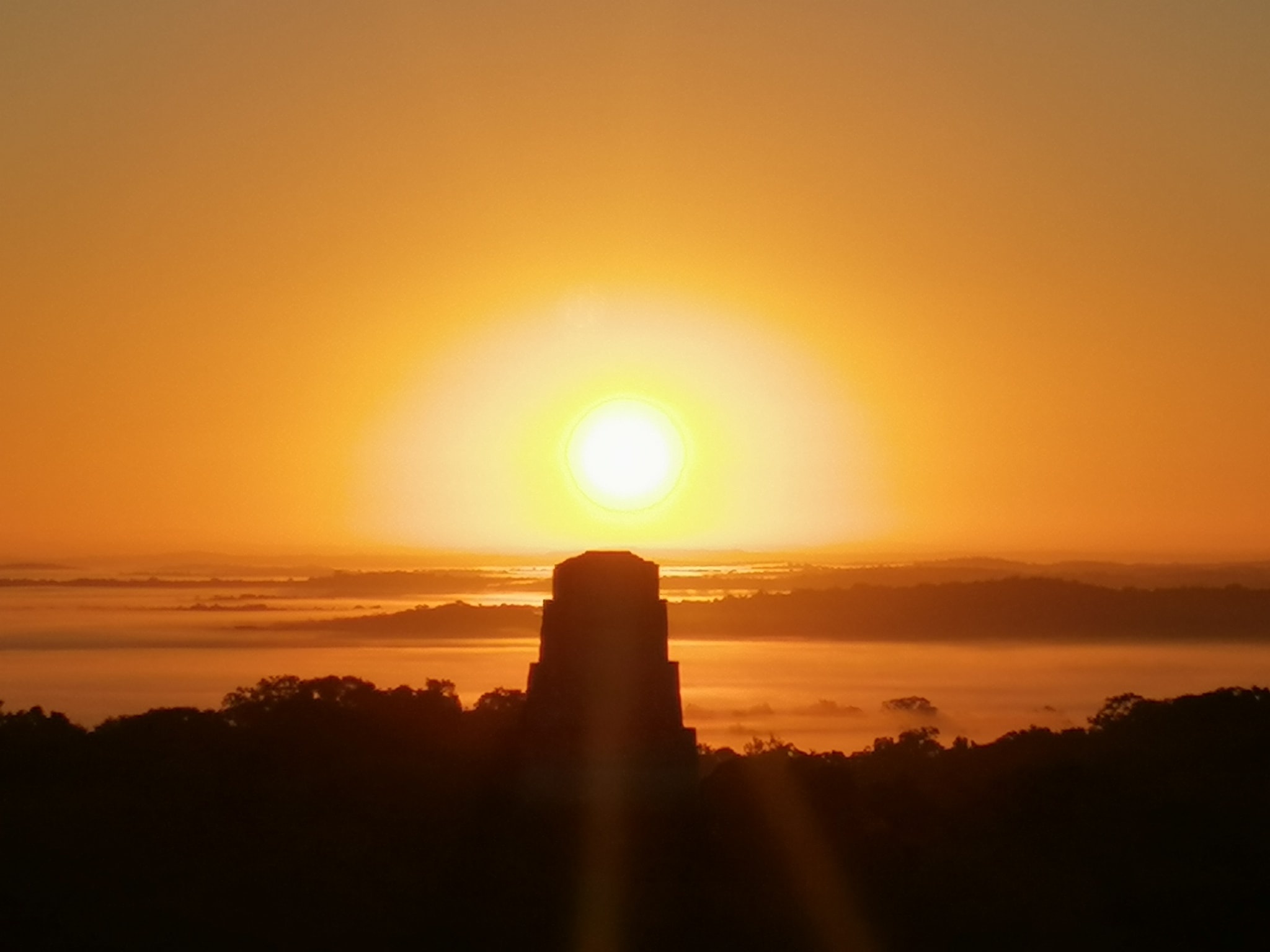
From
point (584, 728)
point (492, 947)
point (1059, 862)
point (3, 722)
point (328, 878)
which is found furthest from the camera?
point (3, 722)

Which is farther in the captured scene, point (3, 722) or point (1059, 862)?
point (3, 722)

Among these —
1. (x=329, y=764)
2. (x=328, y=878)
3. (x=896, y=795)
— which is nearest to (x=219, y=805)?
(x=329, y=764)

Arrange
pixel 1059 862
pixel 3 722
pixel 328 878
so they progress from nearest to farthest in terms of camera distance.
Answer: pixel 328 878, pixel 1059 862, pixel 3 722

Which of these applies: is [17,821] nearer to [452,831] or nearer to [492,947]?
[452,831]

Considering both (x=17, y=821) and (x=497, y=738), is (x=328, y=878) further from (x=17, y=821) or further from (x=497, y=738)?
(x=497, y=738)

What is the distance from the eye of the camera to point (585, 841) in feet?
51.8

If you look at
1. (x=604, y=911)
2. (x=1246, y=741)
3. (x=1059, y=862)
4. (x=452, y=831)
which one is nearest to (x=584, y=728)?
(x=452, y=831)

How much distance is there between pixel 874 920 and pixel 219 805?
705 cm

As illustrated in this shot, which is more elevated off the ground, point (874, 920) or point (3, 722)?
point (3, 722)

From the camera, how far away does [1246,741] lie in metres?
19.9

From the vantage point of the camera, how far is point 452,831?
15602 millimetres

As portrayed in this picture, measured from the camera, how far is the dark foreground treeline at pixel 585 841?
13094mm

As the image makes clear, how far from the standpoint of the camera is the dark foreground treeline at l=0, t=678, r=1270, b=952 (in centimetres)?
1309

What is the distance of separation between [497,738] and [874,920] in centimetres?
658
